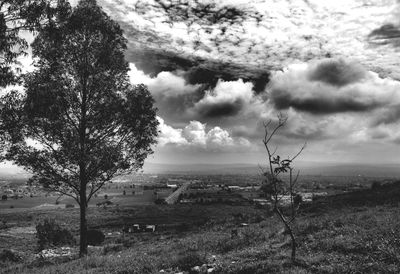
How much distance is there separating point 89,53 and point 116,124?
184 inches

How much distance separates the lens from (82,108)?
19422mm

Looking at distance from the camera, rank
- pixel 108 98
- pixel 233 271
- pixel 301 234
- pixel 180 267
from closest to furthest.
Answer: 1. pixel 233 271
2. pixel 180 267
3. pixel 301 234
4. pixel 108 98

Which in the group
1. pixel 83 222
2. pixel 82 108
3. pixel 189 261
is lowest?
pixel 189 261

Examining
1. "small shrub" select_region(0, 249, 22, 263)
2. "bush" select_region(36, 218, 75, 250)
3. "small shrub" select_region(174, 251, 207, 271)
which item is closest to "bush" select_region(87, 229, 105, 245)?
"bush" select_region(36, 218, 75, 250)

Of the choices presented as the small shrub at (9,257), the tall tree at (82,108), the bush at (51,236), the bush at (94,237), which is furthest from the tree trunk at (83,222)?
the bush at (94,237)

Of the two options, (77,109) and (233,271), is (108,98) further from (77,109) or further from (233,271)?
(233,271)

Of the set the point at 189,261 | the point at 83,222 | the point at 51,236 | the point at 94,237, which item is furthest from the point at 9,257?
the point at 189,261

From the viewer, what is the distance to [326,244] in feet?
43.4

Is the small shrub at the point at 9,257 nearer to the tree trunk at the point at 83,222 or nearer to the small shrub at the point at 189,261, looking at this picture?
the tree trunk at the point at 83,222

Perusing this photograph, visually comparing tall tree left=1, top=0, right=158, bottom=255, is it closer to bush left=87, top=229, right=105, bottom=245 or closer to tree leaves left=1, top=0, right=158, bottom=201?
tree leaves left=1, top=0, right=158, bottom=201

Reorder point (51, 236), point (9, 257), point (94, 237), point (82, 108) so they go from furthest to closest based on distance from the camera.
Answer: point (94, 237), point (51, 236), point (9, 257), point (82, 108)

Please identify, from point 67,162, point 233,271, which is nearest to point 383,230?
point 233,271

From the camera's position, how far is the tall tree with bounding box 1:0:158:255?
722 inches

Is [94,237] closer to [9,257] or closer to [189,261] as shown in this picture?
[9,257]
